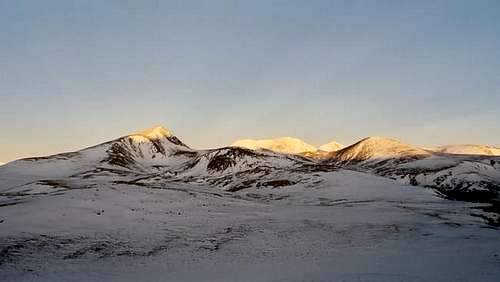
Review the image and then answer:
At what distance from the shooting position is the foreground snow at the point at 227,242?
23.6m

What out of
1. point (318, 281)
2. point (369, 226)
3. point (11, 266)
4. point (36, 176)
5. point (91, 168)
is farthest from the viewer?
point (91, 168)

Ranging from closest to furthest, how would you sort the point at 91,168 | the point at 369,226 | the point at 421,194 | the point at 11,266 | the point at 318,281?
the point at 318,281, the point at 11,266, the point at 369,226, the point at 421,194, the point at 91,168

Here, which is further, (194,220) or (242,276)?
(194,220)

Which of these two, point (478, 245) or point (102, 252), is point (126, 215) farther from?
point (478, 245)

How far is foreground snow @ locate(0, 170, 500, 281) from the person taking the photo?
23.6 m

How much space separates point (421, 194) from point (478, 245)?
205 feet

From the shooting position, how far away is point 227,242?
33000 mm

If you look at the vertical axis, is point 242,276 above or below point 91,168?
below

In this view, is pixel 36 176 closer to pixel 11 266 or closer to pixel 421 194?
pixel 421 194

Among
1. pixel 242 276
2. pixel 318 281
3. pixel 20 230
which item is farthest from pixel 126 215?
pixel 318 281

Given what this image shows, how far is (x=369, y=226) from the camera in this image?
3938 centimetres

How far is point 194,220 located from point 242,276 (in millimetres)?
19587

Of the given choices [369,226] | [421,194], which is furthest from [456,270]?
[421,194]

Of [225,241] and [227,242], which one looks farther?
[225,241]
